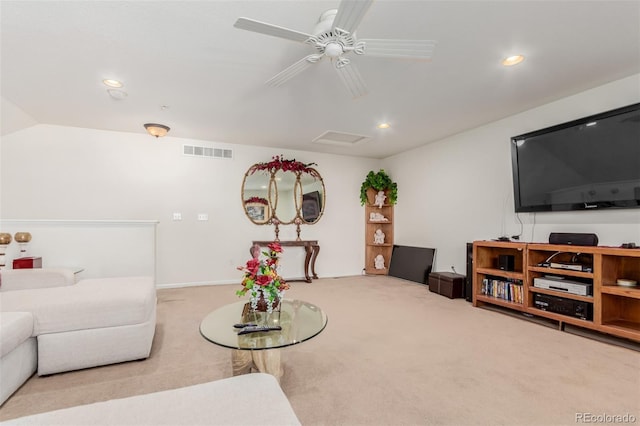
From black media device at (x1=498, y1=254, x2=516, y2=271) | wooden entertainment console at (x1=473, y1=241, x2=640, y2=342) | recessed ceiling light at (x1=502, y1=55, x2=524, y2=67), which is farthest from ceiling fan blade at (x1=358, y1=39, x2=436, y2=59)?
black media device at (x1=498, y1=254, x2=516, y2=271)

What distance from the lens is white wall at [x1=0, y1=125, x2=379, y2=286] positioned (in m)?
4.26

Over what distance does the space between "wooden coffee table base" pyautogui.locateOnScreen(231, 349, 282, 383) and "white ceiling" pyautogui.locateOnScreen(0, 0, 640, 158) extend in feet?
7.05

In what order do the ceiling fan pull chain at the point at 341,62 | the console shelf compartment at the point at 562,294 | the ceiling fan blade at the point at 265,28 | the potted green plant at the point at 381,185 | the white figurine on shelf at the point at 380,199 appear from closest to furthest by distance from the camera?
the ceiling fan blade at the point at 265,28 → the ceiling fan pull chain at the point at 341,62 → the console shelf compartment at the point at 562,294 → the potted green plant at the point at 381,185 → the white figurine on shelf at the point at 380,199

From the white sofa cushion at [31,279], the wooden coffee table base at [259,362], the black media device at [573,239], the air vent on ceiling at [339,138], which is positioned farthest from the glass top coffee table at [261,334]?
the air vent on ceiling at [339,138]

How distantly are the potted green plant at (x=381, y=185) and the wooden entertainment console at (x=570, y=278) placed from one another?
2296mm

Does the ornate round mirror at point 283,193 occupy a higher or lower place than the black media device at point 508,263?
higher

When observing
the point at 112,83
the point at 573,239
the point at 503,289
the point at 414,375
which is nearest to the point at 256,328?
the point at 414,375

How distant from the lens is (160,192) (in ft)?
15.9

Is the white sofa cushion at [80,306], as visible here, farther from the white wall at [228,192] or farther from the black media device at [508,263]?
the black media device at [508,263]

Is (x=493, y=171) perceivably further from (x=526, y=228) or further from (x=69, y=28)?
(x=69, y=28)

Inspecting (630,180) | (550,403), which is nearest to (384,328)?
(550,403)

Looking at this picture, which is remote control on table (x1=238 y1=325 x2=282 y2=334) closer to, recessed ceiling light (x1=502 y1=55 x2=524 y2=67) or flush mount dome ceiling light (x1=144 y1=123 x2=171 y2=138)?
recessed ceiling light (x1=502 y1=55 x2=524 y2=67)

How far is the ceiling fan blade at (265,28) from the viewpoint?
1.56 metres

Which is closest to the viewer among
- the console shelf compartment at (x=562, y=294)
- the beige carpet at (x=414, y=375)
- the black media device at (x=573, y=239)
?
the beige carpet at (x=414, y=375)
